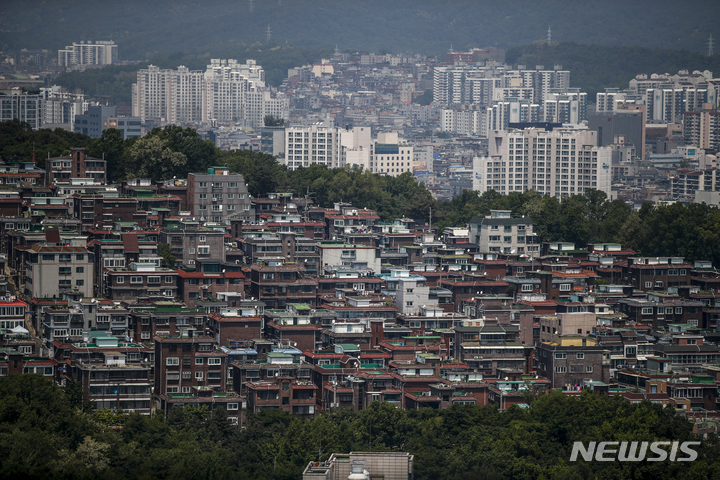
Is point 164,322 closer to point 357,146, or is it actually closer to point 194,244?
point 194,244

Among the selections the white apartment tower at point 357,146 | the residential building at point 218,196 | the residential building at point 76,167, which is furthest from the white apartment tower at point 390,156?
the residential building at point 76,167

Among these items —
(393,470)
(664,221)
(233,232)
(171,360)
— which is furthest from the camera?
(664,221)

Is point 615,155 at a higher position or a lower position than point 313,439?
higher

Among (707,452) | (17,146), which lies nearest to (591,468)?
(707,452)

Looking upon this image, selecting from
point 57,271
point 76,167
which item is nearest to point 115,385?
point 57,271

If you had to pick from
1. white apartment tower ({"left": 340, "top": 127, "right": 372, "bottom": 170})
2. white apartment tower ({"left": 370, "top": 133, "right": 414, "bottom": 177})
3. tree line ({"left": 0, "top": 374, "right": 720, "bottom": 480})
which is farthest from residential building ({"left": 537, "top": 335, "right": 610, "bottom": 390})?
white apartment tower ({"left": 370, "top": 133, "right": 414, "bottom": 177})

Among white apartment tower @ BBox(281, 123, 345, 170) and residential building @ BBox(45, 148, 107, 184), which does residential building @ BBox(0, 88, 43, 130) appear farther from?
residential building @ BBox(45, 148, 107, 184)

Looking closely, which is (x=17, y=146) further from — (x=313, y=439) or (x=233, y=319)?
(x=313, y=439)
